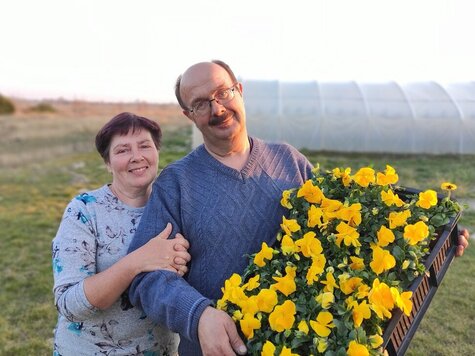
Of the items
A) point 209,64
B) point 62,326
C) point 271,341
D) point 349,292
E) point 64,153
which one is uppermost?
point 209,64

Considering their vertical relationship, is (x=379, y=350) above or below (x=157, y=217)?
below

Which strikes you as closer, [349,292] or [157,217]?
[349,292]

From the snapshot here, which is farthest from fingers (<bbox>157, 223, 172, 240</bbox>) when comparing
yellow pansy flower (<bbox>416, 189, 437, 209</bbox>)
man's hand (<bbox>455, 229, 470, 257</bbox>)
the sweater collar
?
man's hand (<bbox>455, 229, 470, 257</bbox>)

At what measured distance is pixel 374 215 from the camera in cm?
160

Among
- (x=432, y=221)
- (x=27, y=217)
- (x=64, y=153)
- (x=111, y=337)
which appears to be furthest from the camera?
(x=64, y=153)

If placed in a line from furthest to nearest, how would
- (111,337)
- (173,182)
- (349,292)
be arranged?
(111,337) → (173,182) → (349,292)

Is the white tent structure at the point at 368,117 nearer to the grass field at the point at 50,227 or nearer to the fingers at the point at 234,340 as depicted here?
the grass field at the point at 50,227

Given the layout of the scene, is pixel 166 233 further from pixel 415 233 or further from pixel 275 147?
pixel 415 233

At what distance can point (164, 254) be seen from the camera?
61.8 inches

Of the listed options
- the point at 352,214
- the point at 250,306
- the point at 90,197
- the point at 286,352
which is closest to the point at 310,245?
the point at 352,214

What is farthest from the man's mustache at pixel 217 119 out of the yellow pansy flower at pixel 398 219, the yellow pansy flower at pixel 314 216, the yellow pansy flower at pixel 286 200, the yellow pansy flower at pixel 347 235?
A: the yellow pansy flower at pixel 398 219

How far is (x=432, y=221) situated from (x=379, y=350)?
557 mm

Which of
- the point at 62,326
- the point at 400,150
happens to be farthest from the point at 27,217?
the point at 400,150

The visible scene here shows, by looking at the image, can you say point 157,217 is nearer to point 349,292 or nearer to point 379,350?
point 349,292
